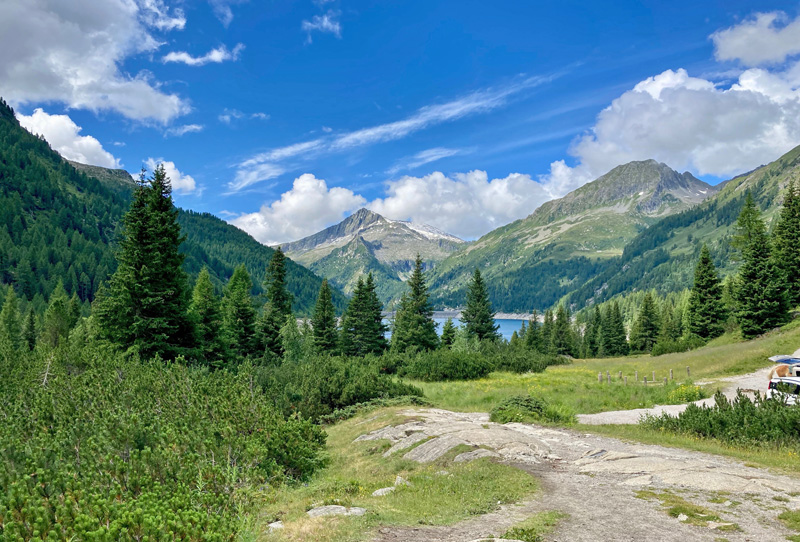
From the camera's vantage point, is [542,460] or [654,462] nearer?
[654,462]

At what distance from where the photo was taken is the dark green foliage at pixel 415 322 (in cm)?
5328

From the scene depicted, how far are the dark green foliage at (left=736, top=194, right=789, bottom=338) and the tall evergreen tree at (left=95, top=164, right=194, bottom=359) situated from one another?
53449mm

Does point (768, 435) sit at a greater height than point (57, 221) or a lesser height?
lesser

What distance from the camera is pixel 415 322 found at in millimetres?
53781

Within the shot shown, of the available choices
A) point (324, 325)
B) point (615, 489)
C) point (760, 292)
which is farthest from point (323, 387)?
point (760, 292)

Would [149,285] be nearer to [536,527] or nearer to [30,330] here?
[536,527]

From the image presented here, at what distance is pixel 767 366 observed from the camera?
113 ft

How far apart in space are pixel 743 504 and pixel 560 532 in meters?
3.93

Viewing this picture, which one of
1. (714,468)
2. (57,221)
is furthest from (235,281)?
(57,221)

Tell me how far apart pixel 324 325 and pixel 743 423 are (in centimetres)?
4301

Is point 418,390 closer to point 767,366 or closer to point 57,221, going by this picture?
point 767,366

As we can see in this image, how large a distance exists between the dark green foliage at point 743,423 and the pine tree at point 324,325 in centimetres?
3889

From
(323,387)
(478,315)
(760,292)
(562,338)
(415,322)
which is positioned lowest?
(323,387)

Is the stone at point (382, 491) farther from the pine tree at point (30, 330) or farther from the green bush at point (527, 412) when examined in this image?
the pine tree at point (30, 330)
